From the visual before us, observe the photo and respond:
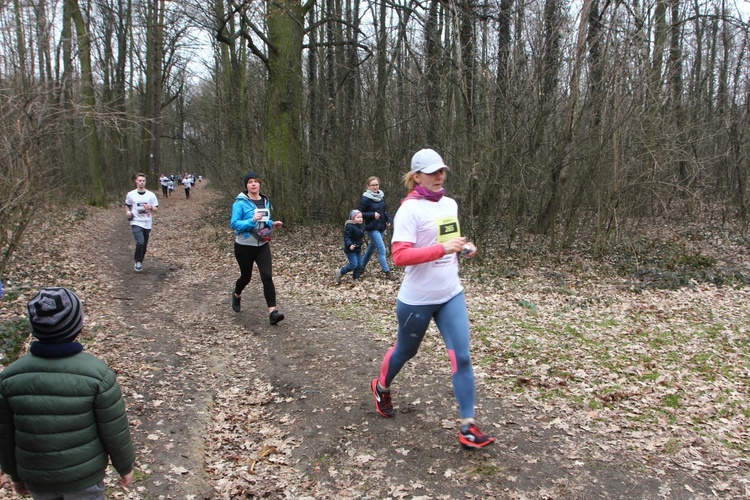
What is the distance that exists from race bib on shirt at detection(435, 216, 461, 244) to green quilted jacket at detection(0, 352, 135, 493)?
7.46 feet

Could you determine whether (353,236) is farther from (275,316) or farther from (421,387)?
(421,387)

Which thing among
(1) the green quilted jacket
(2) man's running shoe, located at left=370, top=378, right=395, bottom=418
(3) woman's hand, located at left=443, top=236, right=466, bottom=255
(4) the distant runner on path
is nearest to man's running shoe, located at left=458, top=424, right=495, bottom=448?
(2) man's running shoe, located at left=370, top=378, right=395, bottom=418

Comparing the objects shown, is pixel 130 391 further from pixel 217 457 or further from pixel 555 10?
pixel 555 10

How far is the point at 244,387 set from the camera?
5457 millimetres

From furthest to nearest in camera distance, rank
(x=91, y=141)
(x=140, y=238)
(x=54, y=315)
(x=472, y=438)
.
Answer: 1. (x=91, y=141)
2. (x=140, y=238)
3. (x=472, y=438)
4. (x=54, y=315)

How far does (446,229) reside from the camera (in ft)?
12.2

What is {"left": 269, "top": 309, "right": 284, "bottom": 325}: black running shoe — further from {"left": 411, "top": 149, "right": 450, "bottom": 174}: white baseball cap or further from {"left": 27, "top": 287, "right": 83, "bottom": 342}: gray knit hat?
{"left": 27, "top": 287, "right": 83, "bottom": 342}: gray knit hat

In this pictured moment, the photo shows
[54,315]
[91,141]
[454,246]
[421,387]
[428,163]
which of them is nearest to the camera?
[54,315]

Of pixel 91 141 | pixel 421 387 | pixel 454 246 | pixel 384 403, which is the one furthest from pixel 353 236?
pixel 91 141

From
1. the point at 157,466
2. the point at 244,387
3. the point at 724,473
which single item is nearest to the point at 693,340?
the point at 724,473

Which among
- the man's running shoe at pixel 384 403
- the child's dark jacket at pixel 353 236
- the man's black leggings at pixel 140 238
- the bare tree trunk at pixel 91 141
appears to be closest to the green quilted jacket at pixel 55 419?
the man's running shoe at pixel 384 403

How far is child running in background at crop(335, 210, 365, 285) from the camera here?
30.8 feet

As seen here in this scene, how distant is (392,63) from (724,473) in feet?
39.4

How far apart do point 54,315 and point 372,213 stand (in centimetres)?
728
